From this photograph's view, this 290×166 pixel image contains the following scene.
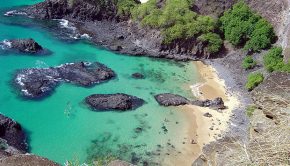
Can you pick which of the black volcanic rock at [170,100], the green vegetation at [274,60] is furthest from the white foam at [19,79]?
the green vegetation at [274,60]

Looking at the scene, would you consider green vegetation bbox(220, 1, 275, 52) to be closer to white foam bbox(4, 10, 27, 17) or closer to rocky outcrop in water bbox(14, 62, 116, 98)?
rocky outcrop in water bbox(14, 62, 116, 98)

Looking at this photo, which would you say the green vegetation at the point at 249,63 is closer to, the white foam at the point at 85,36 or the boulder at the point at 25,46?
the white foam at the point at 85,36

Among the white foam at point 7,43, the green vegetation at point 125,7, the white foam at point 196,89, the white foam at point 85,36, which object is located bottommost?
the white foam at point 196,89

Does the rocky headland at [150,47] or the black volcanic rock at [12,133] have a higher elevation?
the rocky headland at [150,47]

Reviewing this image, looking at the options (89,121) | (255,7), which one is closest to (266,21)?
(255,7)

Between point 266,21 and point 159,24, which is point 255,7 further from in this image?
point 159,24

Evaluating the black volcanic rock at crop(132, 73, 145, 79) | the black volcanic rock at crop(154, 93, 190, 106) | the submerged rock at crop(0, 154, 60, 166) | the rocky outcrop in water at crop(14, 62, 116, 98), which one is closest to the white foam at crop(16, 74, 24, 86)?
the rocky outcrop in water at crop(14, 62, 116, 98)
